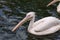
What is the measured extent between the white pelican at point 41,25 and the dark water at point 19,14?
17 cm

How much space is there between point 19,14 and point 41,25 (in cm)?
175

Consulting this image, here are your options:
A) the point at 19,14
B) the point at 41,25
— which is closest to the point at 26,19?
the point at 41,25

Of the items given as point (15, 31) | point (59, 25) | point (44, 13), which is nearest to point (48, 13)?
point (44, 13)

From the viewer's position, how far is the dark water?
467 inches

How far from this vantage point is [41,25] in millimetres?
12125

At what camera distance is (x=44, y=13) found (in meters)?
13.9

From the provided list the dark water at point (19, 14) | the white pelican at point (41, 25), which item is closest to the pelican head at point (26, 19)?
the white pelican at point (41, 25)

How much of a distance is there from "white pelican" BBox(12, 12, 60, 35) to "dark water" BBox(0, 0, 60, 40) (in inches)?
6.8

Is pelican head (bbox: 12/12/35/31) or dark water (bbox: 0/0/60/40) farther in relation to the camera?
pelican head (bbox: 12/12/35/31)

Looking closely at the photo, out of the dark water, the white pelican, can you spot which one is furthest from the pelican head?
Result: the dark water

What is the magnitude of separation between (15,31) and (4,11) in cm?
194

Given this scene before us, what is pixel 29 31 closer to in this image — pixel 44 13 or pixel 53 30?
pixel 53 30

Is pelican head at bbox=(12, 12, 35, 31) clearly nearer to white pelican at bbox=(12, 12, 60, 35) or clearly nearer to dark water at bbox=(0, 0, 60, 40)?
white pelican at bbox=(12, 12, 60, 35)

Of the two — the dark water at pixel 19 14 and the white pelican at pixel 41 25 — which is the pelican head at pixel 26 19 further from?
the dark water at pixel 19 14
